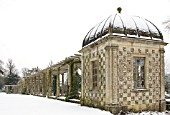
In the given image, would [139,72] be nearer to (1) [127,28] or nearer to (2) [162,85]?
(2) [162,85]

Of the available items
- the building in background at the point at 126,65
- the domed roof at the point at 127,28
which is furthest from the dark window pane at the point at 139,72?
the domed roof at the point at 127,28

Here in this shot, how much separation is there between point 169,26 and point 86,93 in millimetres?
6519

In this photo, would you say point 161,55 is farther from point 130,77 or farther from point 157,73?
point 130,77

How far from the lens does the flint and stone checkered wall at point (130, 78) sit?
1227cm

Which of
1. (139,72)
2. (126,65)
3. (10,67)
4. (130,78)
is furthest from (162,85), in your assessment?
(10,67)

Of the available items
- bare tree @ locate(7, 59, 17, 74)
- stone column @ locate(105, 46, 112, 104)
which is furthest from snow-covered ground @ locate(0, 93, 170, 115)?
bare tree @ locate(7, 59, 17, 74)

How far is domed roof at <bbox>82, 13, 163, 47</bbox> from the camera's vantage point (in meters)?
12.5

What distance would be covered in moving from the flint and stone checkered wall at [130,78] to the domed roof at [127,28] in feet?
1.72

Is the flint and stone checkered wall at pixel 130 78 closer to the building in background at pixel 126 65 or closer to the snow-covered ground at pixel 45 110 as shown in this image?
the building in background at pixel 126 65

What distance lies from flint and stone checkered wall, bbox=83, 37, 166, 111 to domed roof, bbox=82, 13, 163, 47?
0.52 m

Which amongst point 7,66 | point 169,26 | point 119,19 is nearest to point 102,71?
point 119,19

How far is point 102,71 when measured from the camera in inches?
510

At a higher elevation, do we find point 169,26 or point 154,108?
point 169,26

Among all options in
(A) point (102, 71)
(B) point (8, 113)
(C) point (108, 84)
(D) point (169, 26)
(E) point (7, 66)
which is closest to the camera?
(B) point (8, 113)
